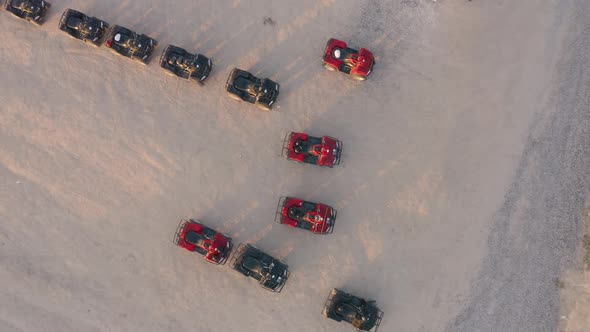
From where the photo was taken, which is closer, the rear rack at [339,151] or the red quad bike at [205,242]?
the red quad bike at [205,242]

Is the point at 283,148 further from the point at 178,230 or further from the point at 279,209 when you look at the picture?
the point at 178,230

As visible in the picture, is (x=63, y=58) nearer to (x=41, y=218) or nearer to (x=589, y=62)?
(x=41, y=218)

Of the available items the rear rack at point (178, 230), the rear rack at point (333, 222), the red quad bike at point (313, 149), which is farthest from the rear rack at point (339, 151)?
the rear rack at point (178, 230)

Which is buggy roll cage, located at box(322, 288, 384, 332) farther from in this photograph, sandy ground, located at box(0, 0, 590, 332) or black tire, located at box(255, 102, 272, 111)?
black tire, located at box(255, 102, 272, 111)

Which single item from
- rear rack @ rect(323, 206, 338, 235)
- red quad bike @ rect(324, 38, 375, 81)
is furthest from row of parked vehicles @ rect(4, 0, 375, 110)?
rear rack @ rect(323, 206, 338, 235)

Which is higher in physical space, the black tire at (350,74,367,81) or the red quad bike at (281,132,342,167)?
the black tire at (350,74,367,81)

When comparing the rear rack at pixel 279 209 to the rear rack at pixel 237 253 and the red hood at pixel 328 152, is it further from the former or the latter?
the red hood at pixel 328 152

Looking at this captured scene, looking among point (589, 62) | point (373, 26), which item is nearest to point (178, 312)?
point (373, 26)

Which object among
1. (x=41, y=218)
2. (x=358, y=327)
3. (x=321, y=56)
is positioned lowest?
(x=41, y=218)
